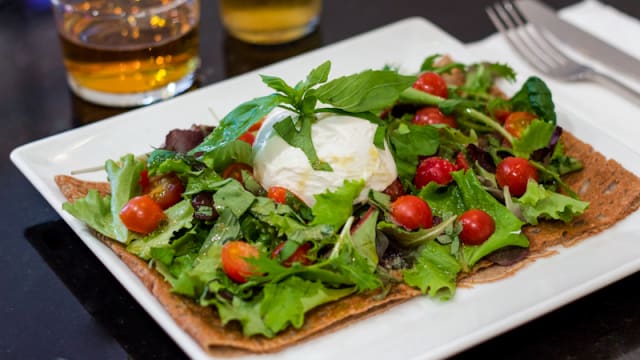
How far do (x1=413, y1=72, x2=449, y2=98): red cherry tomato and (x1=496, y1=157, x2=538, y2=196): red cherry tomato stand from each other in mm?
391

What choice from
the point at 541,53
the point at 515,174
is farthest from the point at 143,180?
the point at 541,53

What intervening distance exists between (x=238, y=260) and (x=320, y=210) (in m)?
0.25

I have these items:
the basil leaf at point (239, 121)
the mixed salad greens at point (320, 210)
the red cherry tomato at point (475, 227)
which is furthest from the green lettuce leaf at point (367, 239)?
the basil leaf at point (239, 121)

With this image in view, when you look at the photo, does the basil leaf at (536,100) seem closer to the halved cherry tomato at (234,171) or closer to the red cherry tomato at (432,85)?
the red cherry tomato at (432,85)

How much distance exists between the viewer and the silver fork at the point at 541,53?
326cm

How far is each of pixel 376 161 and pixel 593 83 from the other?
1.15 metres

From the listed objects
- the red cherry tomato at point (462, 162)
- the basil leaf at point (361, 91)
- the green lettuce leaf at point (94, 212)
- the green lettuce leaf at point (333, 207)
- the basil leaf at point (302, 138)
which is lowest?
the green lettuce leaf at point (94, 212)

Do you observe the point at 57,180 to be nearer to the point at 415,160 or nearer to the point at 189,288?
the point at 189,288

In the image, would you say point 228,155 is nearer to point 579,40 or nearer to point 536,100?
point 536,100

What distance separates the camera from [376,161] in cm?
248

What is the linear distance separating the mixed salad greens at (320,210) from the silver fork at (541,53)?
62cm

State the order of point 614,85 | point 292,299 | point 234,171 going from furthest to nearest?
point 614,85 → point 234,171 → point 292,299

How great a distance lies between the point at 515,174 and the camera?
254 cm

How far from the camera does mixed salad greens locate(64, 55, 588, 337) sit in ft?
7.13
